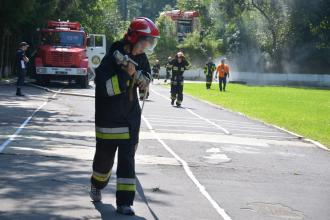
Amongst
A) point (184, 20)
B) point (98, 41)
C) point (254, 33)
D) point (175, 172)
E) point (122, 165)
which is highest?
point (184, 20)

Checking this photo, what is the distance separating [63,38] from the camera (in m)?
35.3

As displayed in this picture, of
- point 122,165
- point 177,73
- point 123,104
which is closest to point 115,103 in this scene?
point 123,104

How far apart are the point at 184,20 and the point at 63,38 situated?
55.1 m

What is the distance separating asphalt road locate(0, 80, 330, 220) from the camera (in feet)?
24.1

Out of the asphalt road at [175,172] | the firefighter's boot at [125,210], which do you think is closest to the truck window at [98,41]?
the asphalt road at [175,172]

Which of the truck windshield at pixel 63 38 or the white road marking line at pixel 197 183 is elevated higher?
the truck windshield at pixel 63 38

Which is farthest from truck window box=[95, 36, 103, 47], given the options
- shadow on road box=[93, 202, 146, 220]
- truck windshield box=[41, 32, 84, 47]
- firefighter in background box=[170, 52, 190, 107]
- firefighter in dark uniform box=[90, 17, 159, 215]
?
firefighter in dark uniform box=[90, 17, 159, 215]

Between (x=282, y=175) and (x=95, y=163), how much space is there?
4.02 metres

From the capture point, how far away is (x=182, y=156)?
1171cm

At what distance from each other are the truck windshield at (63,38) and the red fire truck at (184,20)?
167ft

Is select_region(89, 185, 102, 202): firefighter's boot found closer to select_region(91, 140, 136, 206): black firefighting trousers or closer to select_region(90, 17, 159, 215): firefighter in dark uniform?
select_region(91, 140, 136, 206): black firefighting trousers

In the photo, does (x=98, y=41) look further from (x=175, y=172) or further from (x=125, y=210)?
(x=125, y=210)

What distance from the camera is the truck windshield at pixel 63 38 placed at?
3519 centimetres

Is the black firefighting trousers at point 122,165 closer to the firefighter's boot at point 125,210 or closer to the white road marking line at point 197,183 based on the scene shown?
the firefighter's boot at point 125,210
